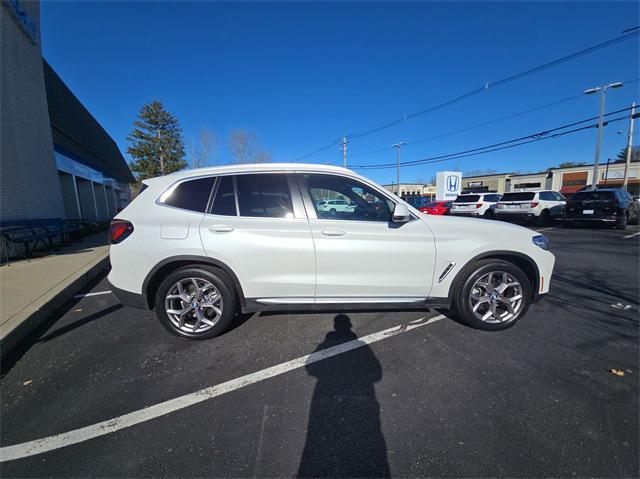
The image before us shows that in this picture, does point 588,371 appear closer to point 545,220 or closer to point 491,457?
point 491,457

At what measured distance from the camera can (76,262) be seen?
6.47 m

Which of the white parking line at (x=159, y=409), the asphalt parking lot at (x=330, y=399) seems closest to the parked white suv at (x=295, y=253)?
the asphalt parking lot at (x=330, y=399)

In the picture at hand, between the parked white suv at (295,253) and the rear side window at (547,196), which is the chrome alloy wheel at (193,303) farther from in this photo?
the rear side window at (547,196)

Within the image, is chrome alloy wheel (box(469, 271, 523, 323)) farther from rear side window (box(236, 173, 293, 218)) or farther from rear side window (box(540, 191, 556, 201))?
rear side window (box(540, 191, 556, 201))

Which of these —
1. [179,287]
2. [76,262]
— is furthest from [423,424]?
[76,262]

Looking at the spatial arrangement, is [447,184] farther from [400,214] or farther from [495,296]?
[400,214]

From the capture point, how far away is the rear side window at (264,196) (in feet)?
10.2

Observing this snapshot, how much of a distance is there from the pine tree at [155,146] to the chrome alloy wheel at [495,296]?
47888 millimetres

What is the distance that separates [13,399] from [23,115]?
10.6m

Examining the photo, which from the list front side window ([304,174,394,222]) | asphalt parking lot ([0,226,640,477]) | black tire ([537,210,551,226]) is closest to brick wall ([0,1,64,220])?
asphalt parking lot ([0,226,640,477])

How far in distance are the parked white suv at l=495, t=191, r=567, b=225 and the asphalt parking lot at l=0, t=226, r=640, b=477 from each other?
12116 mm

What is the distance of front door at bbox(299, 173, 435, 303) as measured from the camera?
3029 mm

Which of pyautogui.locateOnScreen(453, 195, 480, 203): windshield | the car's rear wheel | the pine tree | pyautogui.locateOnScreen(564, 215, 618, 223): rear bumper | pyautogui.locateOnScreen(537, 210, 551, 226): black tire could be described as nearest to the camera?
the car's rear wheel

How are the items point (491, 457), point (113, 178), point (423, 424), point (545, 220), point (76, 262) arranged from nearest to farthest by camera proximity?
point (491, 457) → point (423, 424) → point (76, 262) → point (545, 220) → point (113, 178)
